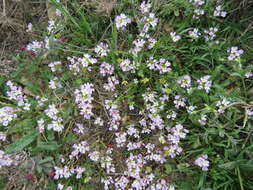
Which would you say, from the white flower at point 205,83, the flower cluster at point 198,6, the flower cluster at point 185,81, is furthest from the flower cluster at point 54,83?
the flower cluster at point 198,6

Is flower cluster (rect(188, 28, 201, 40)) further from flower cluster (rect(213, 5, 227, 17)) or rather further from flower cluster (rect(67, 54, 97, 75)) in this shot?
flower cluster (rect(67, 54, 97, 75))

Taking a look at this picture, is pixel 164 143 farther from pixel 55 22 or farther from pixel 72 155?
pixel 55 22

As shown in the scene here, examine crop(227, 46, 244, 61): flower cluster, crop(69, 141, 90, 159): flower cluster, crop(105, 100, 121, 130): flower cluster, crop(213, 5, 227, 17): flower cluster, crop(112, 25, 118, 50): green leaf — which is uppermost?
crop(213, 5, 227, 17): flower cluster

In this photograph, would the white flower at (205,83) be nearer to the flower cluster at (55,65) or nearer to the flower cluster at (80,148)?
the flower cluster at (80,148)

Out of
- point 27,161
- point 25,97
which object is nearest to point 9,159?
point 27,161

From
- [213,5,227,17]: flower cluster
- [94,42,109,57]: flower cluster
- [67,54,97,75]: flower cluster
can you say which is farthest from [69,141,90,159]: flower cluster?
[213,5,227,17]: flower cluster

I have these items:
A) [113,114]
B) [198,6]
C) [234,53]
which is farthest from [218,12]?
[113,114]
